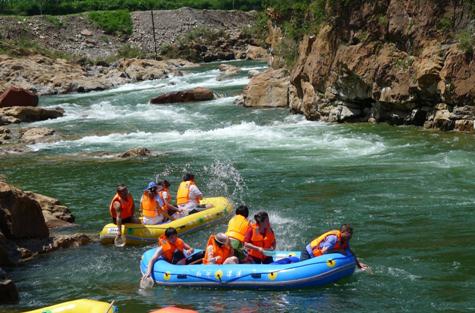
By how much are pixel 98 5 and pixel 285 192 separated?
7376 cm

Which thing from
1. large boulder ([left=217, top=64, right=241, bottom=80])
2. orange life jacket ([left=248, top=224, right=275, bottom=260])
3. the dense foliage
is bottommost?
large boulder ([left=217, top=64, right=241, bottom=80])

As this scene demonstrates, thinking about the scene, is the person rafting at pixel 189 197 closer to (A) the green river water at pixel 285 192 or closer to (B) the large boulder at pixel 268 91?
(A) the green river water at pixel 285 192

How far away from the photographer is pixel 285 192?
15688 mm

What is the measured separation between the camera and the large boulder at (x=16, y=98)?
3170 cm

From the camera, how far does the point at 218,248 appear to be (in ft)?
34.7

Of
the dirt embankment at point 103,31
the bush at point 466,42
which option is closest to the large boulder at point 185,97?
the bush at point 466,42

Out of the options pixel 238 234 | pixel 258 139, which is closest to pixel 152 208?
pixel 238 234

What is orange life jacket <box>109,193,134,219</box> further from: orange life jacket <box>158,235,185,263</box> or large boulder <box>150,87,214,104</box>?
large boulder <box>150,87,214,104</box>

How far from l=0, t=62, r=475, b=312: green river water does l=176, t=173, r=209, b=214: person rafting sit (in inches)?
25.9

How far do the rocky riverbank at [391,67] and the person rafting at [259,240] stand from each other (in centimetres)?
1139

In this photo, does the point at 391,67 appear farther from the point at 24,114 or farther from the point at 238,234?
the point at 24,114

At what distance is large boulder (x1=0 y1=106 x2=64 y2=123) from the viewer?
96.6ft

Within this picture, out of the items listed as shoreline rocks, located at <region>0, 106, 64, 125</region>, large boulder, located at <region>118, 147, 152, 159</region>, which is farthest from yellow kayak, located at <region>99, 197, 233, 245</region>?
shoreline rocks, located at <region>0, 106, 64, 125</region>

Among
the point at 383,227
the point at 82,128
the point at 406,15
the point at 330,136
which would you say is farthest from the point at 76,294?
the point at 82,128
